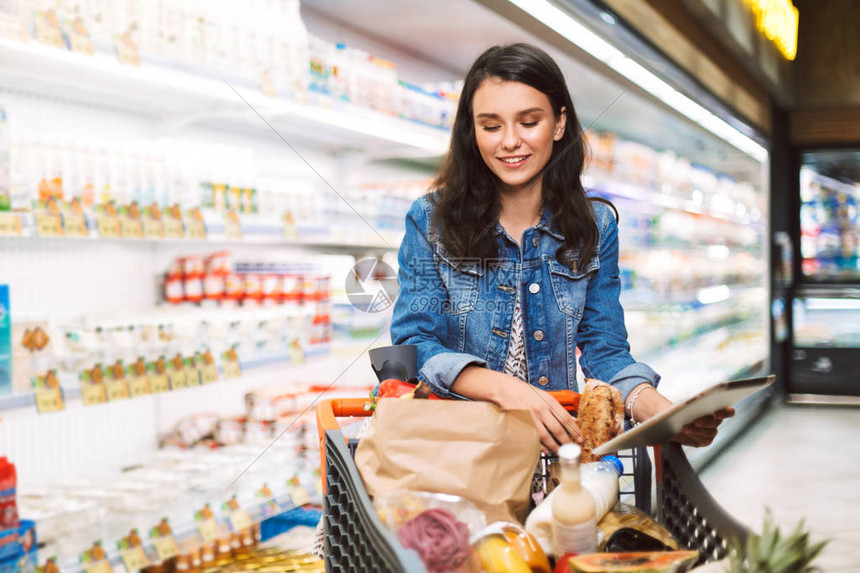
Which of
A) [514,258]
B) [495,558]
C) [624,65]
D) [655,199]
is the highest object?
[624,65]

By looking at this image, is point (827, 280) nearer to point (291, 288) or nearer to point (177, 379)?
point (291, 288)

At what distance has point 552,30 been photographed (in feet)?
8.09

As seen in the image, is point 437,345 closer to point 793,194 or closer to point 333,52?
point 333,52

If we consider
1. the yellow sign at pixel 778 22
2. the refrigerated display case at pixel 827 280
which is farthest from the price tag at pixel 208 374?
the refrigerated display case at pixel 827 280

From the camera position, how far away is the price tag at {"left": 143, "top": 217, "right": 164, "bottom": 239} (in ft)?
7.13

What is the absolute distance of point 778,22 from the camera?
525cm

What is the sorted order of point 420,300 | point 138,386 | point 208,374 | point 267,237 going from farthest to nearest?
point 267,237
point 208,374
point 138,386
point 420,300

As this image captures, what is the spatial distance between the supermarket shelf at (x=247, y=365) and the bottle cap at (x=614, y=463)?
1.36 metres

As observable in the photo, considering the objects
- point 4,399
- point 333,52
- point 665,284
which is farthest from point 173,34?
point 665,284

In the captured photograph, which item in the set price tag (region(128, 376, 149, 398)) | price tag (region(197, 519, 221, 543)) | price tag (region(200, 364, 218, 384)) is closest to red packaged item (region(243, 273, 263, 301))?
price tag (region(200, 364, 218, 384))

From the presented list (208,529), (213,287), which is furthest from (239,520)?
(213,287)

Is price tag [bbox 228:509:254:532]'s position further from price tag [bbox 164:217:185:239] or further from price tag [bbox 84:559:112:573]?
price tag [bbox 164:217:185:239]

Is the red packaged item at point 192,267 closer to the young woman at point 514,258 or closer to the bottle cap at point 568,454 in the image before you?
the young woman at point 514,258

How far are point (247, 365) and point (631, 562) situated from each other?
6.02 ft
